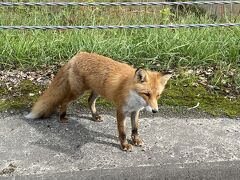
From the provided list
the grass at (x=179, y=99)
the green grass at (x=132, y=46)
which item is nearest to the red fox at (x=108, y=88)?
the grass at (x=179, y=99)

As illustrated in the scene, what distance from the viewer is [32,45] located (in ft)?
16.8

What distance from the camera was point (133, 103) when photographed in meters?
3.59

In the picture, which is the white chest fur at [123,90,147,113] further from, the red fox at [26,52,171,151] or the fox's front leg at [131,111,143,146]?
the fox's front leg at [131,111,143,146]

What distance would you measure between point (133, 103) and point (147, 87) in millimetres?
211

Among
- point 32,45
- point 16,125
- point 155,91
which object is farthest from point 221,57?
point 16,125

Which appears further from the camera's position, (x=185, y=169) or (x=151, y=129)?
(x=151, y=129)

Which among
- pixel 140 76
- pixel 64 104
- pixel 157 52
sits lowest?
pixel 64 104

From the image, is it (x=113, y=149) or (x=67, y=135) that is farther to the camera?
(x=67, y=135)

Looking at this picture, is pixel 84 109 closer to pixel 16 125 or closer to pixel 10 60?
pixel 16 125

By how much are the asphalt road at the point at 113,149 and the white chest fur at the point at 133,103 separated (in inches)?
13.4

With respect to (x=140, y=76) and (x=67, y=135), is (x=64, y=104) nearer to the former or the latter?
(x=67, y=135)

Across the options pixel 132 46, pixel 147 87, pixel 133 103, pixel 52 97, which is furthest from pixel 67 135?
pixel 132 46

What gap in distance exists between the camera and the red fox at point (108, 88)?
3.51 m

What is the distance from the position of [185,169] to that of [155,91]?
0.68m
